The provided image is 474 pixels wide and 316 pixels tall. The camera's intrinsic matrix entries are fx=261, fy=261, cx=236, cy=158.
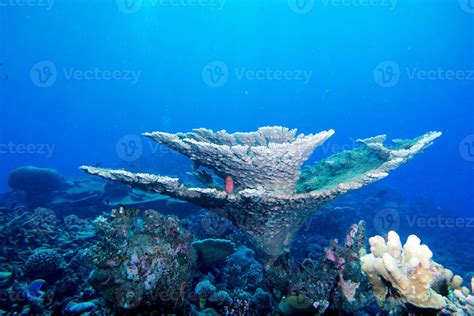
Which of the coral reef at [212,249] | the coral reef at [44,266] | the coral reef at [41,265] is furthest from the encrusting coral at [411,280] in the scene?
the coral reef at [44,266]

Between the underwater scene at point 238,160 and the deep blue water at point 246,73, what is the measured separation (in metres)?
0.83

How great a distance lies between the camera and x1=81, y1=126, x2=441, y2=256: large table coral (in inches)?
134

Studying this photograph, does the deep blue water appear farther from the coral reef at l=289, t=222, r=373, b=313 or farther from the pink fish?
the coral reef at l=289, t=222, r=373, b=313

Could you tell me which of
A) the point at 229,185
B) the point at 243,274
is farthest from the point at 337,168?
the point at 243,274

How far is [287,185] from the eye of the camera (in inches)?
158

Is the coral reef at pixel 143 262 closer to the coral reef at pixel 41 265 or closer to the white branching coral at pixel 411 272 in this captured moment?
the coral reef at pixel 41 265

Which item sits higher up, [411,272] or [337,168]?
[337,168]

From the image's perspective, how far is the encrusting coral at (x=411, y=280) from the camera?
2.37 metres

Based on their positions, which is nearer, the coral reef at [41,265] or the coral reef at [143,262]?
the coral reef at [143,262]

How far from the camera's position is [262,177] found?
3830 mm

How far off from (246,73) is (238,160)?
4020 inches

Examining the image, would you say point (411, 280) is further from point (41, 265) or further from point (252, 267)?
point (41, 265)

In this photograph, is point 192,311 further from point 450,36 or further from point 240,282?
point 450,36

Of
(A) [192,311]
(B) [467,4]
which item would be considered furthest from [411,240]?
(B) [467,4]
